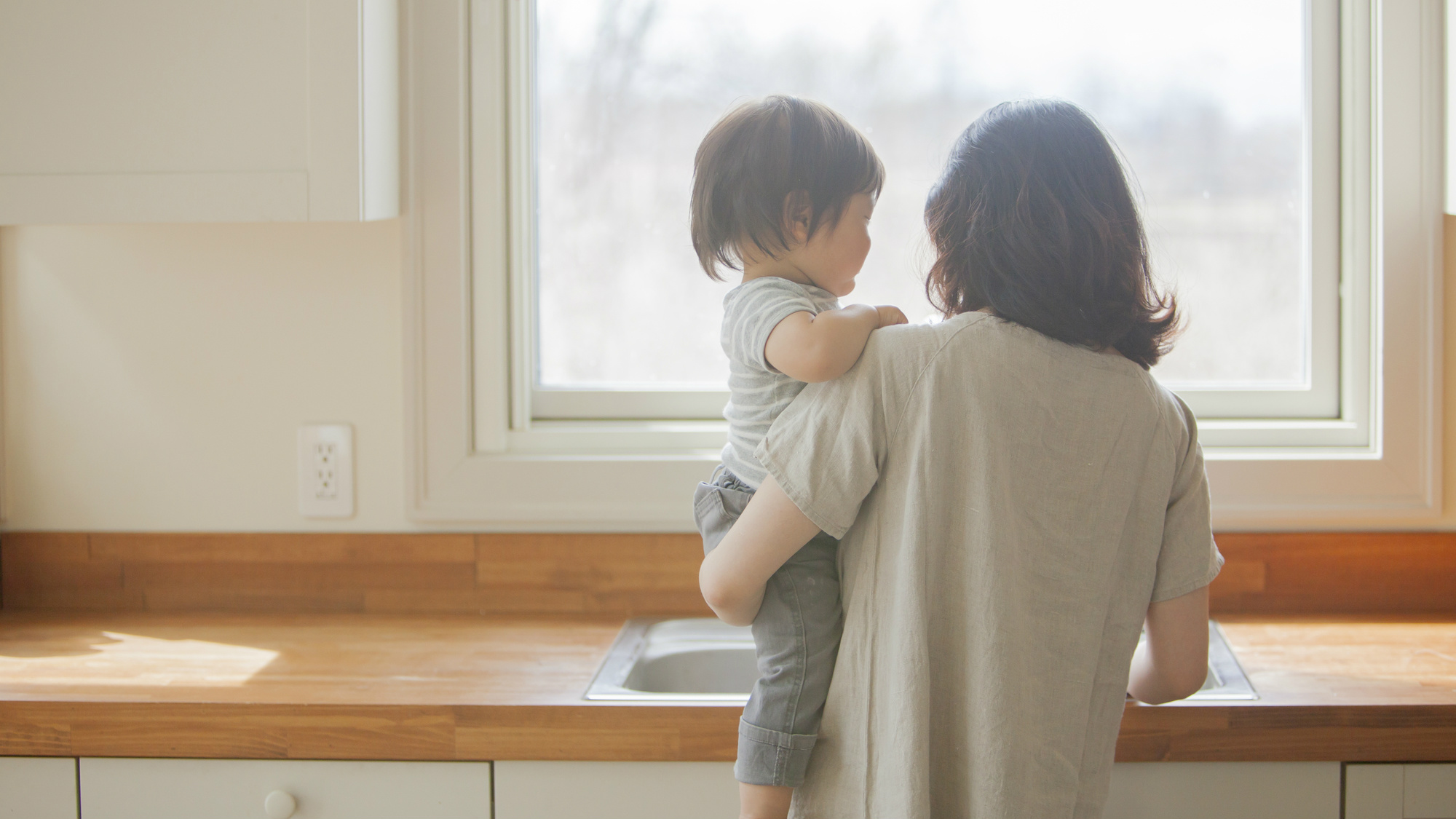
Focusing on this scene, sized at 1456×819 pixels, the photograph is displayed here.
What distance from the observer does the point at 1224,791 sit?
114 cm

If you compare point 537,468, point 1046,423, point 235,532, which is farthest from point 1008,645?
point 235,532

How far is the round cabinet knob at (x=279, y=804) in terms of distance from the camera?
1.15m

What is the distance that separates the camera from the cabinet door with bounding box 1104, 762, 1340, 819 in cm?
114

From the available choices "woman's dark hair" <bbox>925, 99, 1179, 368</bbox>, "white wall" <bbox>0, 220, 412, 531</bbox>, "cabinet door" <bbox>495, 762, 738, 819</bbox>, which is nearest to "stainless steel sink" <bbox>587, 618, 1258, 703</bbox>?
"cabinet door" <bbox>495, 762, 738, 819</bbox>

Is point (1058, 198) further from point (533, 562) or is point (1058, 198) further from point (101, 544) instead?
point (101, 544)

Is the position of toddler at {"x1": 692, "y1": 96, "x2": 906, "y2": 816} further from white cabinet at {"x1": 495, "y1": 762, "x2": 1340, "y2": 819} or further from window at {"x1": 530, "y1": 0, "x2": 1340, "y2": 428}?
window at {"x1": 530, "y1": 0, "x2": 1340, "y2": 428}

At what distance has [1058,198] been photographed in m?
0.83

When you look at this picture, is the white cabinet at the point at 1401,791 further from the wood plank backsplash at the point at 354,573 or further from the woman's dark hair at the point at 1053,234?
the wood plank backsplash at the point at 354,573

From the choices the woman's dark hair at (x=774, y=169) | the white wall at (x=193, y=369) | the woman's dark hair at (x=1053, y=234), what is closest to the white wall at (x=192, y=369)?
the white wall at (x=193, y=369)

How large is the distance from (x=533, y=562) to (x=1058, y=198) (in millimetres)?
1022

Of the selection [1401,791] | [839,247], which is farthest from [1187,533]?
[1401,791]

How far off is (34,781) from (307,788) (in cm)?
33

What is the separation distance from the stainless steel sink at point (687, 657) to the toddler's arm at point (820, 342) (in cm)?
58

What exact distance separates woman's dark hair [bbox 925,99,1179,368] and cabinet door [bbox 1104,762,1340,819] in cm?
54
